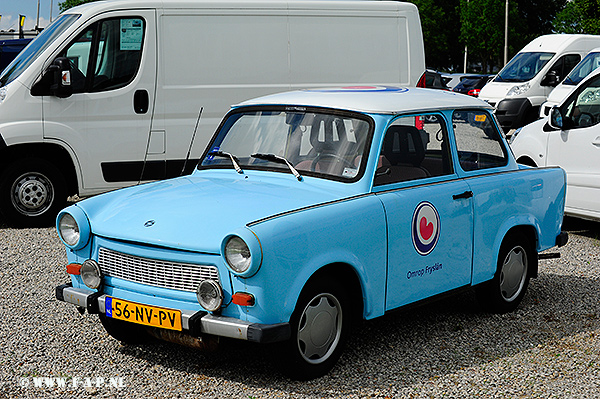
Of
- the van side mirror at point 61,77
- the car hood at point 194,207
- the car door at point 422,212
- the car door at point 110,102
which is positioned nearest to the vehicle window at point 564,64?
the car door at point 110,102

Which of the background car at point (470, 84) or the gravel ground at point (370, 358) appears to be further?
the background car at point (470, 84)

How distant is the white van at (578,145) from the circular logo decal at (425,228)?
3.99m

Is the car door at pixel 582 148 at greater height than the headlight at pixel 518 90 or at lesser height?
lesser

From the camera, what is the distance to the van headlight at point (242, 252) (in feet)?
13.6

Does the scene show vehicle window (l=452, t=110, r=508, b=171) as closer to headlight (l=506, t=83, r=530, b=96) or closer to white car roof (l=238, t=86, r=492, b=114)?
white car roof (l=238, t=86, r=492, b=114)

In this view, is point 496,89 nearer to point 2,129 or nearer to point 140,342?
point 2,129

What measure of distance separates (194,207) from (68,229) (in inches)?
33.3

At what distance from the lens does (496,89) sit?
748 inches

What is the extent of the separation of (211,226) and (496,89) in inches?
617

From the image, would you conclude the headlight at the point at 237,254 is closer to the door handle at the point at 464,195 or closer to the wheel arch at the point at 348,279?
the wheel arch at the point at 348,279

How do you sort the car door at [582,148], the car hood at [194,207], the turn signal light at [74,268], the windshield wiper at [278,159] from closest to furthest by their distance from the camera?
the car hood at [194,207] < the turn signal light at [74,268] < the windshield wiper at [278,159] < the car door at [582,148]

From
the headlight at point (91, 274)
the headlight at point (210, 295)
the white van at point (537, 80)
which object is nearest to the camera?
the headlight at point (210, 295)

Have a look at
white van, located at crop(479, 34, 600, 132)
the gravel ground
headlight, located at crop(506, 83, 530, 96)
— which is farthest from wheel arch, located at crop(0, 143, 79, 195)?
headlight, located at crop(506, 83, 530, 96)

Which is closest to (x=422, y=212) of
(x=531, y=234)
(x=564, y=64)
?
(x=531, y=234)
